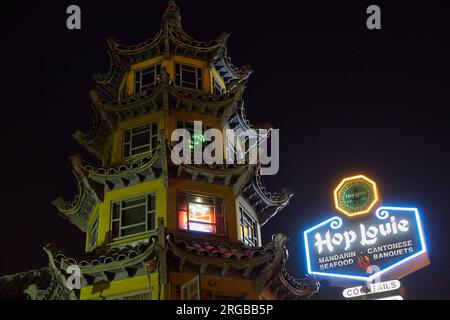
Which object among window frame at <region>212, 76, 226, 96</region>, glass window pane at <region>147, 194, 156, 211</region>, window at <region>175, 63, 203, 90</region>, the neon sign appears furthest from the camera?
window frame at <region>212, 76, 226, 96</region>

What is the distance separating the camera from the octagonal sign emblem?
26.6m

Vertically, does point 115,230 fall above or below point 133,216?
below

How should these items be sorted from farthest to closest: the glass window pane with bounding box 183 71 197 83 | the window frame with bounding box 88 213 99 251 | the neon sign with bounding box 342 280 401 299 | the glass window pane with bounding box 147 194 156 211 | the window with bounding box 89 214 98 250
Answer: the glass window pane with bounding box 183 71 197 83 → the window with bounding box 89 214 98 250 → the window frame with bounding box 88 213 99 251 → the glass window pane with bounding box 147 194 156 211 → the neon sign with bounding box 342 280 401 299

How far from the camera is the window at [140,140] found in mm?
29625

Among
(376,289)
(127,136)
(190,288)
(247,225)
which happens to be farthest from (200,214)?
(376,289)

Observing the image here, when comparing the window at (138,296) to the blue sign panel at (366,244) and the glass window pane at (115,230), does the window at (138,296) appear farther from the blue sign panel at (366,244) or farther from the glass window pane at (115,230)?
the blue sign panel at (366,244)

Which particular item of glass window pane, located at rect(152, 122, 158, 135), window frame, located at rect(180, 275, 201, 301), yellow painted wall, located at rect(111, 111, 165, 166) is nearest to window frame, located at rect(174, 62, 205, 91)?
yellow painted wall, located at rect(111, 111, 165, 166)

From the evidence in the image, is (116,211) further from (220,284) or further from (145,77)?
(145,77)

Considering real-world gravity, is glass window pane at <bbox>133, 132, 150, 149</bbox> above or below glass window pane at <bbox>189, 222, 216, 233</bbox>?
above

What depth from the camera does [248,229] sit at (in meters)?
28.7

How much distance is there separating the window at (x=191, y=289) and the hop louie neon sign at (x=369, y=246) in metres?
5.92

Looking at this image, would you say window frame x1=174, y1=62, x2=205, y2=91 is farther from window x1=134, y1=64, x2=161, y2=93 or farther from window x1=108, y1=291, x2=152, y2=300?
window x1=108, y1=291, x2=152, y2=300

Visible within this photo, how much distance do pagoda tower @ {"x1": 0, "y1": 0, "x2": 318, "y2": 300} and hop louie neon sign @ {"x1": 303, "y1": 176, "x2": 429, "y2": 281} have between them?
2.10 meters

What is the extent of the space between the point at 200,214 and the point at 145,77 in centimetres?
1067
